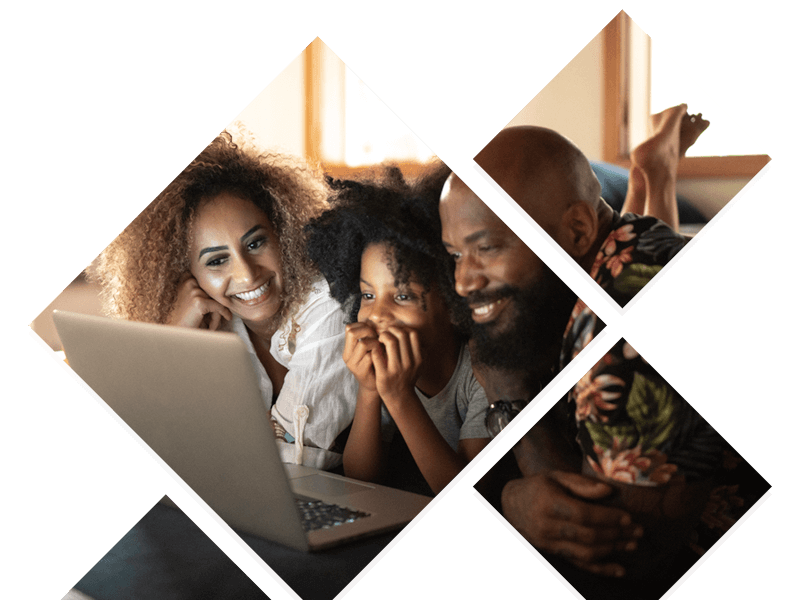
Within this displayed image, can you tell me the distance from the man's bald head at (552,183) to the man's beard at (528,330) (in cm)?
14

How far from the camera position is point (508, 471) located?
75.3 inches

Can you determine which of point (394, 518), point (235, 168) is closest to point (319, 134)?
point (235, 168)

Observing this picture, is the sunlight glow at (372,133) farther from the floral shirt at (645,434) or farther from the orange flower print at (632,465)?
the orange flower print at (632,465)

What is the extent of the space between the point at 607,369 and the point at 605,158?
56 centimetres

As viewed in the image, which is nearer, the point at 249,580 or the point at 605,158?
the point at 605,158

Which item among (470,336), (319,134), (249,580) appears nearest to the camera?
(470,336)

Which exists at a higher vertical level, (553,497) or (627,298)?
(627,298)

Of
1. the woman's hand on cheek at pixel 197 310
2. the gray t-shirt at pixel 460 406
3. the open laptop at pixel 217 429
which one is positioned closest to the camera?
the open laptop at pixel 217 429

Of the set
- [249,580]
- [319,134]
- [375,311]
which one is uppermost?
[319,134]

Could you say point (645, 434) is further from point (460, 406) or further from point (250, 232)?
point (250, 232)

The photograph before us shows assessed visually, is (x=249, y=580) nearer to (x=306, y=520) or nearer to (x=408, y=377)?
(x=306, y=520)

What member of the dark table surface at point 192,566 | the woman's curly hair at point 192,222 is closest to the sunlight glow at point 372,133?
the woman's curly hair at point 192,222

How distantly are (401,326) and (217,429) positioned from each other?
532 millimetres

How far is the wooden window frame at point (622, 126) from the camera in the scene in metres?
1.81
